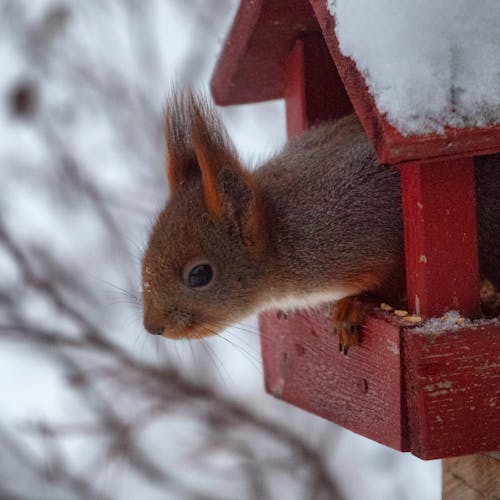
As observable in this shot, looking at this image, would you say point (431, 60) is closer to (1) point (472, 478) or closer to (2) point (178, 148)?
(2) point (178, 148)

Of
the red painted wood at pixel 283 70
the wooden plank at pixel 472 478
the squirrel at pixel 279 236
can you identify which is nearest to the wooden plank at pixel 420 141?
the red painted wood at pixel 283 70

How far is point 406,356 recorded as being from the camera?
5.12 ft

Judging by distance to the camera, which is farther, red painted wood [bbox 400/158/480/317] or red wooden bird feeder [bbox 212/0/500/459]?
red painted wood [bbox 400/158/480/317]

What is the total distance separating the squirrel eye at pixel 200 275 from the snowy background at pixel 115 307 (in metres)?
1.33

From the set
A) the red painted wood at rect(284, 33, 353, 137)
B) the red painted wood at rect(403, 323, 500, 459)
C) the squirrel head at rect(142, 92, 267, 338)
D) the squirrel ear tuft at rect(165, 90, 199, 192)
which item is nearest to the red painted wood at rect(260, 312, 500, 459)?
the red painted wood at rect(403, 323, 500, 459)

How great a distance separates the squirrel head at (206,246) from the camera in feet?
6.09

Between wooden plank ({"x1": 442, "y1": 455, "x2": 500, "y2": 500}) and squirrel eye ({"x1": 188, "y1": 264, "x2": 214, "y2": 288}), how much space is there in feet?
2.07

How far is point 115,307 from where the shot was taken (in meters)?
3.99

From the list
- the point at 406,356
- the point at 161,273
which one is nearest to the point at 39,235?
the point at 161,273

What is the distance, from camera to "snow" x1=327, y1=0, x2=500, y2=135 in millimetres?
1342

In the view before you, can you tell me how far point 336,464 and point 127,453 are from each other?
3.41 feet

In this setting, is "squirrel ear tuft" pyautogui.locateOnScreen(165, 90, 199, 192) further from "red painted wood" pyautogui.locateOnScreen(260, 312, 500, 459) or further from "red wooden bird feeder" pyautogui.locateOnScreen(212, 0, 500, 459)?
"red painted wood" pyautogui.locateOnScreen(260, 312, 500, 459)

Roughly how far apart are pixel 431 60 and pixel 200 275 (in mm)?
700

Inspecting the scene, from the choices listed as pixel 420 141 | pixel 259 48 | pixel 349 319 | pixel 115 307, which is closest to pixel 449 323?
pixel 349 319
